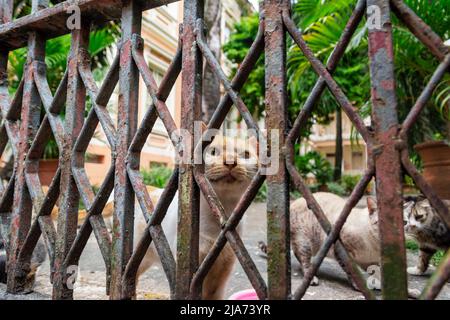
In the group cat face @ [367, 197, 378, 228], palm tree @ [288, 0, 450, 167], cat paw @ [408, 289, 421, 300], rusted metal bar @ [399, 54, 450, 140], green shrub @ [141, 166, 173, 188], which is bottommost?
cat paw @ [408, 289, 421, 300]

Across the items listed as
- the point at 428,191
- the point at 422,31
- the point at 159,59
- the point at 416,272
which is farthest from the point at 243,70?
the point at 159,59

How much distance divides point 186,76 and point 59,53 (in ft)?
16.1

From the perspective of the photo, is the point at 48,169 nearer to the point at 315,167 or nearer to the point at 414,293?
the point at 414,293

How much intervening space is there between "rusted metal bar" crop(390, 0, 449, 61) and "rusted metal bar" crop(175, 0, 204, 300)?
1.92ft

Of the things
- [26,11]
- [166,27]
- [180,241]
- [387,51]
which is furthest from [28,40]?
[166,27]

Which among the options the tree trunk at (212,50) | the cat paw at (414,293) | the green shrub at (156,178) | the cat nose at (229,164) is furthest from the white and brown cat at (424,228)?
the green shrub at (156,178)

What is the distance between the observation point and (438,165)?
3.60 m

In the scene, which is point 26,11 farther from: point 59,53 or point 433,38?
point 433,38

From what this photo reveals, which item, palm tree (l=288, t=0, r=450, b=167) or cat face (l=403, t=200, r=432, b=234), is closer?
cat face (l=403, t=200, r=432, b=234)

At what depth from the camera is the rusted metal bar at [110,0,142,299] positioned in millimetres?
1190

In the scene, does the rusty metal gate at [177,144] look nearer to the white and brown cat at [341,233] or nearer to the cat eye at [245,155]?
the cat eye at [245,155]

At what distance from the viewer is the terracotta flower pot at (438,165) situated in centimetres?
353

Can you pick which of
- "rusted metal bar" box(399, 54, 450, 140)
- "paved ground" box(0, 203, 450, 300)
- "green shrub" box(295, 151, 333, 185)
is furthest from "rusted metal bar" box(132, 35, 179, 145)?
"green shrub" box(295, 151, 333, 185)

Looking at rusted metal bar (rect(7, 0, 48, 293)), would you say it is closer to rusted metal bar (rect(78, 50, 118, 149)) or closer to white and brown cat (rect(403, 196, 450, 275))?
rusted metal bar (rect(78, 50, 118, 149))
